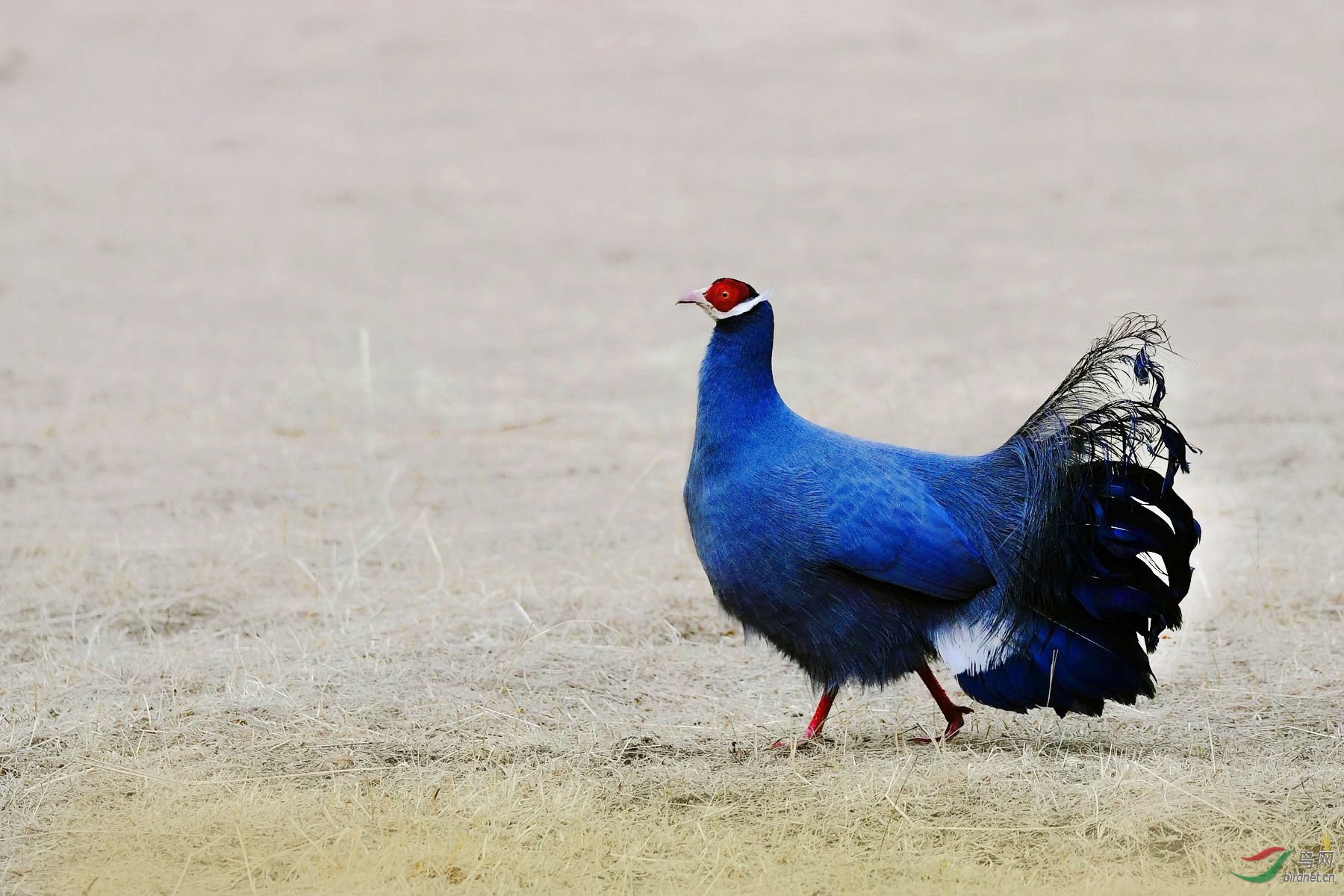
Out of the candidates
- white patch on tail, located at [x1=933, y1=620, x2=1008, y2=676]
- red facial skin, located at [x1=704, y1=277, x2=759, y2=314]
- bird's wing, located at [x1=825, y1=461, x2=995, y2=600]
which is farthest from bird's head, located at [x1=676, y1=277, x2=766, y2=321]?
white patch on tail, located at [x1=933, y1=620, x2=1008, y2=676]

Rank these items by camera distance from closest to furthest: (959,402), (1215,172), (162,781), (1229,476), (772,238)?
1. (162,781)
2. (1229,476)
3. (959,402)
4. (772,238)
5. (1215,172)

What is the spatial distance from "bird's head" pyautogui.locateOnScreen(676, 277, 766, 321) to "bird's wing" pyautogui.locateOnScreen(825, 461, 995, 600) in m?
0.65

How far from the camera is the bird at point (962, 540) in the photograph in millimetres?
4551

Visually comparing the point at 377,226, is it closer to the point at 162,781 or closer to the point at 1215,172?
the point at 1215,172

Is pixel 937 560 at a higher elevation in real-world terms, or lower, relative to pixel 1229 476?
higher

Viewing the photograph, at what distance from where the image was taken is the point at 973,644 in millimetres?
4730

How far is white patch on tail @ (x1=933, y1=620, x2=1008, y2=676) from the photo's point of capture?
4707mm

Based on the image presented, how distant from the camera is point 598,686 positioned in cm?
552

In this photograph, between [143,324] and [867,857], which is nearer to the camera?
[867,857]

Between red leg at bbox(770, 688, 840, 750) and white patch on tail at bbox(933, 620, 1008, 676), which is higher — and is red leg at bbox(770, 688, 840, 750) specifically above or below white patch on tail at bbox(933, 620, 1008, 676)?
below

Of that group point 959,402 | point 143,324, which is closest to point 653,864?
point 959,402

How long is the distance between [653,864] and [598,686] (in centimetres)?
162

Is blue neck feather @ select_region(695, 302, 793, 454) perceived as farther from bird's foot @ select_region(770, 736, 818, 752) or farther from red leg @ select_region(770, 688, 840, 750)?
bird's foot @ select_region(770, 736, 818, 752)

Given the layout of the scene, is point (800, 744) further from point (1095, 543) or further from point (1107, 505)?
point (1107, 505)
